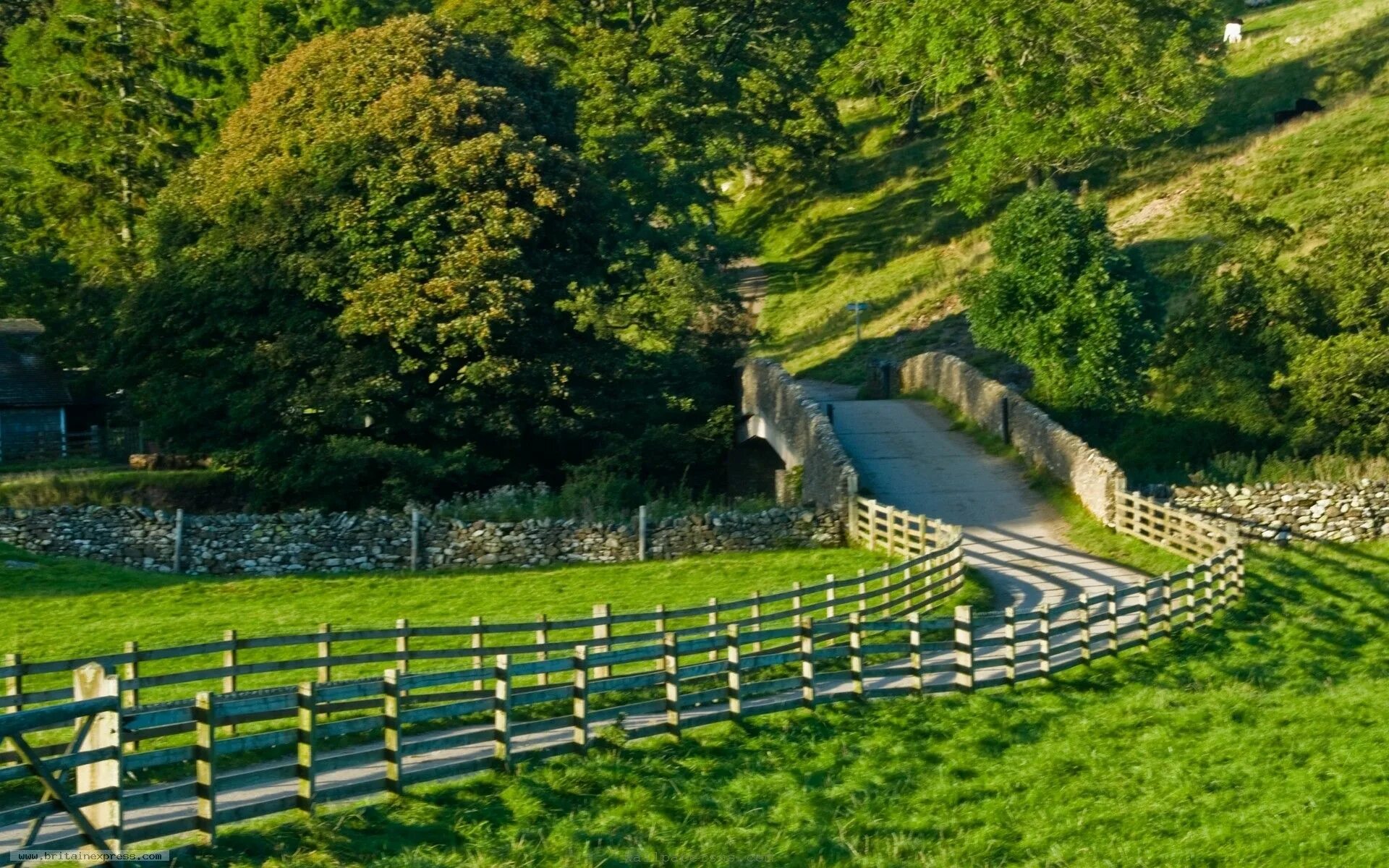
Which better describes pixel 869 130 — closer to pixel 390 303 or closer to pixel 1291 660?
pixel 390 303

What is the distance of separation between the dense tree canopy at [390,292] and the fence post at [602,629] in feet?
62.6

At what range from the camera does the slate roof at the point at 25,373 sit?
5531cm

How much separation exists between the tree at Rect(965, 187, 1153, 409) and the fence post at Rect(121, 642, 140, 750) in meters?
29.1

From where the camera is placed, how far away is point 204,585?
34438mm

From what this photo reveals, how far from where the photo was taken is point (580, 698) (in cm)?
1812

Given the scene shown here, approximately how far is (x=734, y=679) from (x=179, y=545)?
2046 centimetres

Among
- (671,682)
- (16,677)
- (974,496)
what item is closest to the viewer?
(16,677)

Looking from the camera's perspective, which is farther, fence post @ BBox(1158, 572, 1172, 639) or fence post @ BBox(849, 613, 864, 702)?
fence post @ BBox(1158, 572, 1172, 639)

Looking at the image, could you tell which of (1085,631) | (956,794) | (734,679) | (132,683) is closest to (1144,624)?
(1085,631)

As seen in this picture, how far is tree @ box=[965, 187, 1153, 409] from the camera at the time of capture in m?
44.6

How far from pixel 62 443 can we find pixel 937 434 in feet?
88.9

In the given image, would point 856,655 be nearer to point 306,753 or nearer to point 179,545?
point 306,753

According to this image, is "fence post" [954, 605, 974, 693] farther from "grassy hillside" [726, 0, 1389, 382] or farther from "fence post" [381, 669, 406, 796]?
"grassy hillside" [726, 0, 1389, 382]

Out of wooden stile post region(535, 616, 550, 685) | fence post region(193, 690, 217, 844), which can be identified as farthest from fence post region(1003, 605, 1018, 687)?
fence post region(193, 690, 217, 844)
